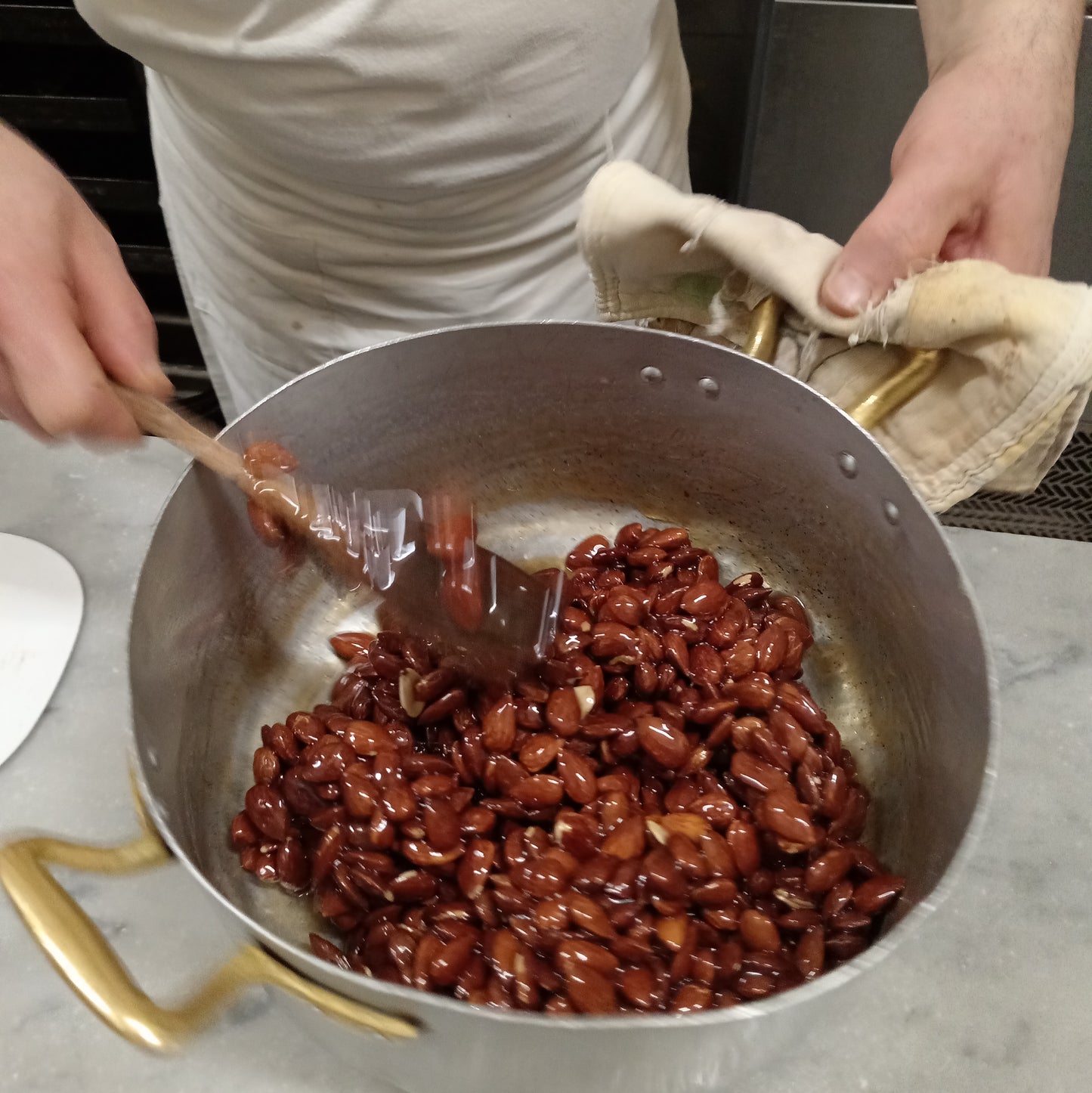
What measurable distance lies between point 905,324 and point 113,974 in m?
0.54

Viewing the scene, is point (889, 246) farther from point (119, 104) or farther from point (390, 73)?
point (119, 104)

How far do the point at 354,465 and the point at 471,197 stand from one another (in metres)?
0.24

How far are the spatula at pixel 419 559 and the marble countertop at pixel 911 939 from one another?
0.16 metres

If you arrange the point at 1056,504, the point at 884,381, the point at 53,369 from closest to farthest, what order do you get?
the point at 53,369 → the point at 884,381 → the point at 1056,504

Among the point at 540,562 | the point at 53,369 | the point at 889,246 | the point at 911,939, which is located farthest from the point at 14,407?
the point at 911,939

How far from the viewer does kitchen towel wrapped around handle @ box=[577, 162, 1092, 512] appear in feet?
1.78

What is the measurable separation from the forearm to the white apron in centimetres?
23

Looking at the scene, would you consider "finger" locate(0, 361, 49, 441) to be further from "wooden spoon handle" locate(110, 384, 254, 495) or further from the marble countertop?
the marble countertop

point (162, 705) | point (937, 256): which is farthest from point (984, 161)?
point (162, 705)

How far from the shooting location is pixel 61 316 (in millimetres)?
535

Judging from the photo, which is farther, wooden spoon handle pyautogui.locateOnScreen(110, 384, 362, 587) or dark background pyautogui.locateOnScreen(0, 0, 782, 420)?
dark background pyautogui.locateOnScreen(0, 0, 782, 420)

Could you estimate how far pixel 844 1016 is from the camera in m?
0.57

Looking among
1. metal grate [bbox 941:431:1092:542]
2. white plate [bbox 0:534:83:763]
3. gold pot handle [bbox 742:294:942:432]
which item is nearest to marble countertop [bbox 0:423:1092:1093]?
white plate [bbox 0:534:83:763]

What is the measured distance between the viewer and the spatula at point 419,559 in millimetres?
627
